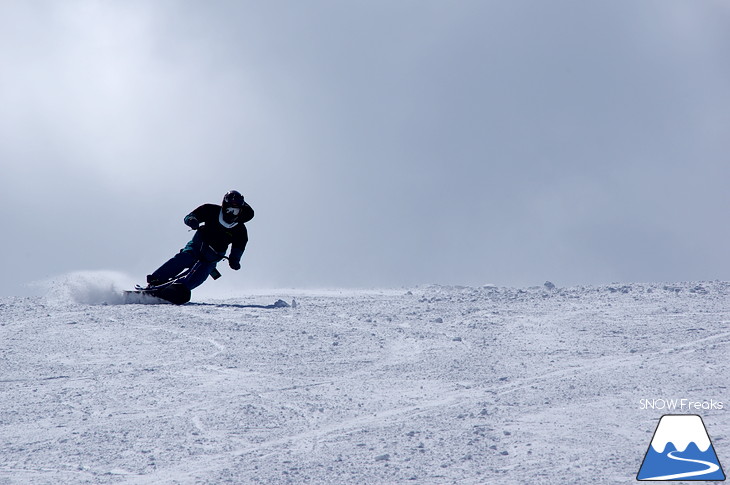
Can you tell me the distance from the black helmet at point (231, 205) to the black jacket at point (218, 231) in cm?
11

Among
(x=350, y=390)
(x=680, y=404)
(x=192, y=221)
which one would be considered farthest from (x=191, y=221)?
(x=680, y=404)

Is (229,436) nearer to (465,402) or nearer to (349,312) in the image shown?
(465,402)

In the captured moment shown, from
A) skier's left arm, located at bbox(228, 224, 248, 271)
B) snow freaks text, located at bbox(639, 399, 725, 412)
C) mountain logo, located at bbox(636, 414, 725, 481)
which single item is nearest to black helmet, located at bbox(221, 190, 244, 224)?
skier's left arm, located at bbox(228, 224, 248, 271)

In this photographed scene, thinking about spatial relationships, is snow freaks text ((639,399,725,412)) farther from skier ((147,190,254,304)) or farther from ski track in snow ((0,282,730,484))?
skier ((147,190,254,304))

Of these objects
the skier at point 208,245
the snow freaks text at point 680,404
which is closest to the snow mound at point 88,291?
the skier at point 208,245

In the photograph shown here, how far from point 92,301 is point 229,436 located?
7761mm

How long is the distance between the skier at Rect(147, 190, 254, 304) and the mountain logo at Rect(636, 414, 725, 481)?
791 cm

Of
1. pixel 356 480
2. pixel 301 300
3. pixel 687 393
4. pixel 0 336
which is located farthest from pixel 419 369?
pixel 301 300

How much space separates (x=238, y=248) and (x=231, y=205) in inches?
27.0

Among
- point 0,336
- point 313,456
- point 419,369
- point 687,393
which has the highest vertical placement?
point 0,336

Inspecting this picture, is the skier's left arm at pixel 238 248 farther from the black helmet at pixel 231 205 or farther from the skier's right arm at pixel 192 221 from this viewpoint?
the skier's right arm at pixel 192 221

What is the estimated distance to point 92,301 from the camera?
13.5 metres

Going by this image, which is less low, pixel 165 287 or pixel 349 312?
pixel 165 287

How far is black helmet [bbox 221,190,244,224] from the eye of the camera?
516 inches
